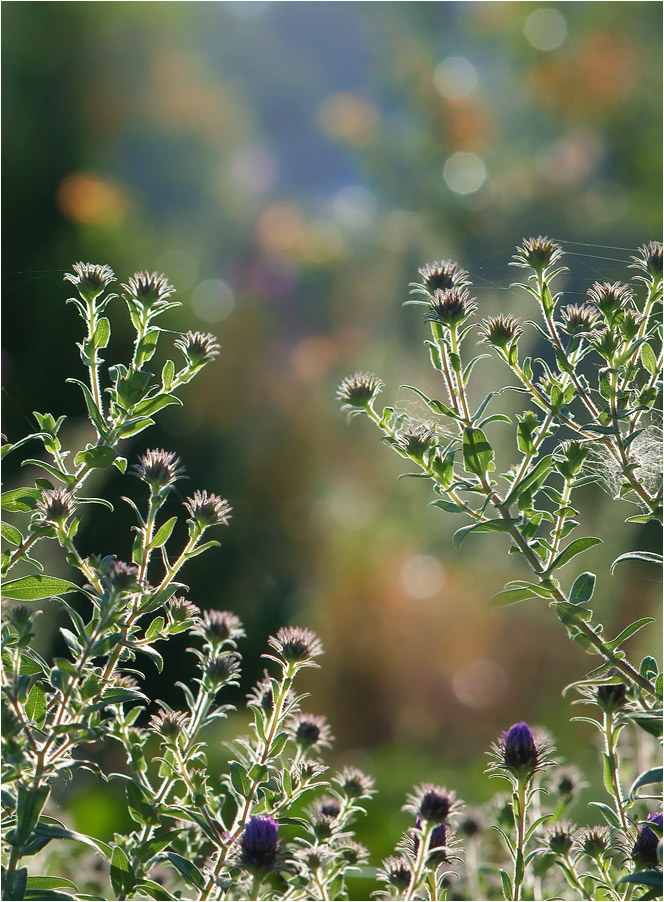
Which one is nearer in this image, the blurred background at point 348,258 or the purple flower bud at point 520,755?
the purple flower bud at point 520,755

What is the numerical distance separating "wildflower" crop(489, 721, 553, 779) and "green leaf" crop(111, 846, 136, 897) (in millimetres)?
226

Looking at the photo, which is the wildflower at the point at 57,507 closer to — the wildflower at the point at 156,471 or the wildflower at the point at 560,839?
the wildflower at the point at 156,471

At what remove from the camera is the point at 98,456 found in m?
0.49

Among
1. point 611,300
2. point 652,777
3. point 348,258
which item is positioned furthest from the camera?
point 348,258

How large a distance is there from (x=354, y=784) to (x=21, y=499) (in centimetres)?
31

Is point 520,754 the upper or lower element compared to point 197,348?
lower

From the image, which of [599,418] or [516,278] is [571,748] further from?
[599,418]

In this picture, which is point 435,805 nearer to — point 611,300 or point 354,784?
point 354,784

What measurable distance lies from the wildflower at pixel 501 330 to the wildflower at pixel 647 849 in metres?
0.29

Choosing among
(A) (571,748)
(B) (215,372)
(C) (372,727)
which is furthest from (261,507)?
(A) (571,748)

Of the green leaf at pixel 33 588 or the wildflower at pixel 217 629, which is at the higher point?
the wildflower at pixel 217 629

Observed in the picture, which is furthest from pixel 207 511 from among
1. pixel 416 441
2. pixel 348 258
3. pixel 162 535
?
pixel 348 258

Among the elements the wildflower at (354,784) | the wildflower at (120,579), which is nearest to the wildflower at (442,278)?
the wildflower at (120,579)

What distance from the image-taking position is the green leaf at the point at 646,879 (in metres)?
0.42
